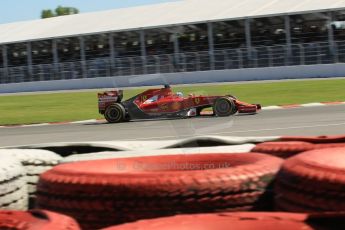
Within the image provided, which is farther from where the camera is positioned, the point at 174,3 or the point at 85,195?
the point at 174,3

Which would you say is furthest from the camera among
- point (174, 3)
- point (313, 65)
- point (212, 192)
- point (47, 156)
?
point (174, 3)

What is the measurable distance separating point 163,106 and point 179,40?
91.6 feet

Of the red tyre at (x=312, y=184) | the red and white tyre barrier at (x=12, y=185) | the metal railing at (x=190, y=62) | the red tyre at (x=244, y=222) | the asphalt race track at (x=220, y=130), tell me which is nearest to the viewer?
the red tyre at (x=244, y=222)

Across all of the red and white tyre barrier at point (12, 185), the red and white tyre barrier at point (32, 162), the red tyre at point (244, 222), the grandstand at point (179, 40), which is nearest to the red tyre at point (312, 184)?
the red tyre at point (244, 222)

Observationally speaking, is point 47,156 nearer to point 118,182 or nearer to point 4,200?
point 4,200

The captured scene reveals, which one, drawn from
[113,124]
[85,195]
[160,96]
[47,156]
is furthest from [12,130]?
[85,195]

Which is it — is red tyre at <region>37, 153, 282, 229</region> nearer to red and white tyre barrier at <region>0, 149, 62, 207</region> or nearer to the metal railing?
red and white tyre barrier at <region>0, 149, 62, 207</region>

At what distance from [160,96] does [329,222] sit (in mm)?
14232

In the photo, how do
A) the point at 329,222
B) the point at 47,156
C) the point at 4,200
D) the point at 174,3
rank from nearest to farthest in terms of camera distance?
the point at 329,222 → the point at 4,200 → the point at 47,156 → the point at 174,3

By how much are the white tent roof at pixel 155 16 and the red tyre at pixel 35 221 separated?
112ft

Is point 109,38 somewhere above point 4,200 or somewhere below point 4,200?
above

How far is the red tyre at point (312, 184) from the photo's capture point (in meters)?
2.39

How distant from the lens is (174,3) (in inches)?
1844

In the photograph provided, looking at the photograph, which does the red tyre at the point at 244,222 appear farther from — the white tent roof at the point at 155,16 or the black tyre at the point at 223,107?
the white tent roof at the point at 155,16
